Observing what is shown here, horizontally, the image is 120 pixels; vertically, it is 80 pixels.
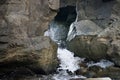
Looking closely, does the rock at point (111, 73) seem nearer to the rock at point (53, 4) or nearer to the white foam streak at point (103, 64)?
the white foam streak at point (103, 64)

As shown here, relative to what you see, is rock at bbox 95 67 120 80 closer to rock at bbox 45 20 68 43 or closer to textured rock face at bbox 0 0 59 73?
textured rock face at bbox 0 0 59 73

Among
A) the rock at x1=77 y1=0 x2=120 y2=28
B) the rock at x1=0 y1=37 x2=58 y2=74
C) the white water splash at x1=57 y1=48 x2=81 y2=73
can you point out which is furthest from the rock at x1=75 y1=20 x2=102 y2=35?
the rock at x1=0 y1=37 x2=58 y2=74

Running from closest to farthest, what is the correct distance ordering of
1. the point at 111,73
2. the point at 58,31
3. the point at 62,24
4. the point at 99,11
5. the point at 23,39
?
the point at 23,39 < the point at 111,73 < the point at 99,11 < the point at 58,31 < the point at 62,24

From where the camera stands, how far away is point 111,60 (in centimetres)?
1803

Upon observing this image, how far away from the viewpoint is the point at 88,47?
19281 mm

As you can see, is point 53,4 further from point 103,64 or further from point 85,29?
point 103,64

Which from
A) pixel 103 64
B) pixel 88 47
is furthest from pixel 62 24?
pixel 103 64

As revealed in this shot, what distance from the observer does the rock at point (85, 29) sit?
1997 cm

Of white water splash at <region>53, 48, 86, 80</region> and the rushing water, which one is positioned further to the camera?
the rushing water

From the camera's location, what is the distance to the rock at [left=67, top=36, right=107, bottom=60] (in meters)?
18.8

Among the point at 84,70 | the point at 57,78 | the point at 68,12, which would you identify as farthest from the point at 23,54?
the point at 68,12

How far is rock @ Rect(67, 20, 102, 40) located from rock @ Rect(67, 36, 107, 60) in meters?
0.51

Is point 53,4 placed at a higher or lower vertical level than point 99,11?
higher

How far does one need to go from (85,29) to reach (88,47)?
1.72 metres
